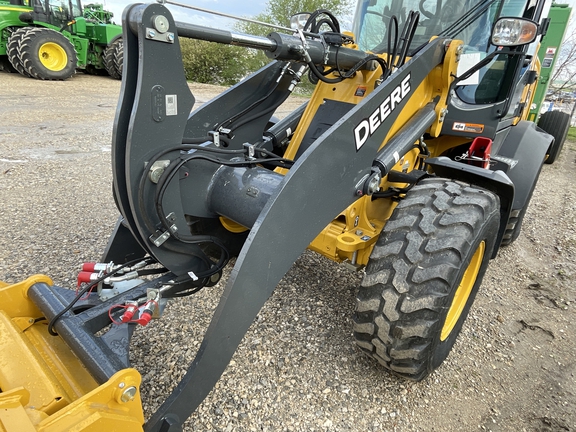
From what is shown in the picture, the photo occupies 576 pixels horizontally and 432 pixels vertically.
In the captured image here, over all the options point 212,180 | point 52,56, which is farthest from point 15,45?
point 212,180

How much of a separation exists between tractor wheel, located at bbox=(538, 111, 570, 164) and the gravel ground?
436 cm

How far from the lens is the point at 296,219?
70.9 inches

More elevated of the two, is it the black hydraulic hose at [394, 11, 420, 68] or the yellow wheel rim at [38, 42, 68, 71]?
the black hydraulic hose at [394, 11, 420, 68]

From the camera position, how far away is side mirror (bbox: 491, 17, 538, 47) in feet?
7.55

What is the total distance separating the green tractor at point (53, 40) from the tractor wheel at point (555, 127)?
13653 millimetres

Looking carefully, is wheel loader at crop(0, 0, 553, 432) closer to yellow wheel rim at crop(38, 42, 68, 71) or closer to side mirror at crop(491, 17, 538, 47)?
side mirror at crop(491, 17, 538, 47)

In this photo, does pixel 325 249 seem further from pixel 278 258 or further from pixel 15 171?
pixel 15 171

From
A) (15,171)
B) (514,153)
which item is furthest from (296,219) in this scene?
(15,171)

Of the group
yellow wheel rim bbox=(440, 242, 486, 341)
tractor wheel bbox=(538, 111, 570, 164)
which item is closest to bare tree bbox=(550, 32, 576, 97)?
tractor wheel bbox=(538, 111, 570, 164)

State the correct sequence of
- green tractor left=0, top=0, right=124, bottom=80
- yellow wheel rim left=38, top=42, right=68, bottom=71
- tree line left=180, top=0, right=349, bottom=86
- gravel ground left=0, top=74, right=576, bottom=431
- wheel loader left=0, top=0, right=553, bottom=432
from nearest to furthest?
wheel loader left=0, top=0, right=553, bottom=432
gravel ground left=0, top=74, right=576, bottom=431
green tractor left=0, top=0, right=124, bottom=80
yellow wheel rim left=38, top=42, right=68, bottom=71
tree line left=180, top=0, right=349, bottom=86

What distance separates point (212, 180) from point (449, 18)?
6.74 feet

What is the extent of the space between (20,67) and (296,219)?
1455cm

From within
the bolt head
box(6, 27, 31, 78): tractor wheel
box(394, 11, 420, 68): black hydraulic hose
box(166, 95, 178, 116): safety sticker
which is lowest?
the bolt head

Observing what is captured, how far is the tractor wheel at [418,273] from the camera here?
6.52 feet
